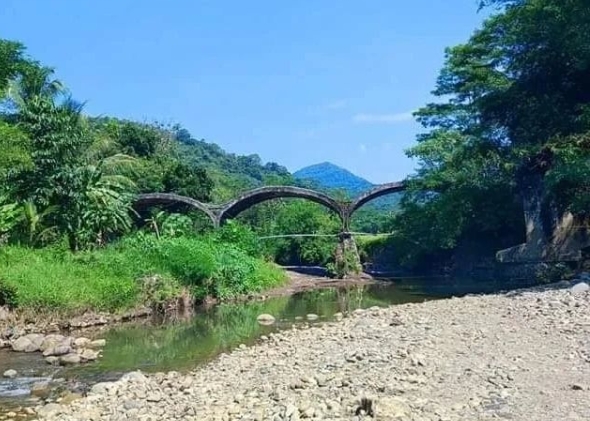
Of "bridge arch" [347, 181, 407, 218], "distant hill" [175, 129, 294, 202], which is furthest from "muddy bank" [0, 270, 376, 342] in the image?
"distant hill" [175, 129, 294, 202]

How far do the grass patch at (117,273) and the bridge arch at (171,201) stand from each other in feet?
42.8

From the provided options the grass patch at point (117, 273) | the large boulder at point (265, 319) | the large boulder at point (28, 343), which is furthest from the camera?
the large boulder at point (265, 319)

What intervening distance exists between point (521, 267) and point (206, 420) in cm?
2437

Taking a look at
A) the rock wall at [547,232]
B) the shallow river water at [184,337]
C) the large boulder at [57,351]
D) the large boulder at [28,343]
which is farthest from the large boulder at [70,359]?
the rock wall at [547,232]

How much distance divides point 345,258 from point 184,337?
76.7 feet

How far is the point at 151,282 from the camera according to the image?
2114cm

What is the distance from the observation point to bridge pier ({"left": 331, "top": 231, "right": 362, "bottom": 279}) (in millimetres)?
38719

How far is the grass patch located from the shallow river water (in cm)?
124

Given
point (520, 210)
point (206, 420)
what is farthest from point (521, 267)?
point (206, 420)

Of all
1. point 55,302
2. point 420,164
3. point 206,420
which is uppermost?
point 420,164

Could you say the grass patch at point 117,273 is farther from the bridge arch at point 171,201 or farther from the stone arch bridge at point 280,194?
the stone arch bridge at point 280,194

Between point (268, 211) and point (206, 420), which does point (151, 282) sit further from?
point (268, 211)

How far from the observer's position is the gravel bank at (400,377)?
680 cm

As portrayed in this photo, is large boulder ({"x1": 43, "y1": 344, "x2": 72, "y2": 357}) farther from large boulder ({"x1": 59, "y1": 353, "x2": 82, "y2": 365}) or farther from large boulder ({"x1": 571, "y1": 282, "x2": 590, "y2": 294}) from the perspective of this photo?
large boulder ({"x1": 571, "y1": 282, "x2": 590, "y2": 294})
